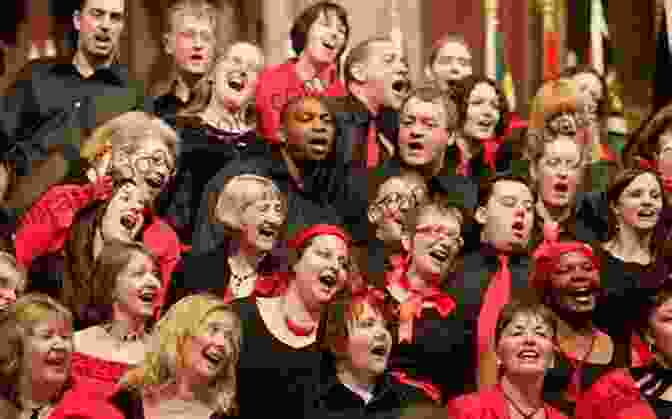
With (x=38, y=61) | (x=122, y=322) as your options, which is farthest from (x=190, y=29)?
(x=122, y=322)

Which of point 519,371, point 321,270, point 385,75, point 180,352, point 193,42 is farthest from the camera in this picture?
point 385,75

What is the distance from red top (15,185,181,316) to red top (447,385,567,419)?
119 cm

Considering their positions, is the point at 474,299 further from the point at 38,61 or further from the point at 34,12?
the point at 34,12

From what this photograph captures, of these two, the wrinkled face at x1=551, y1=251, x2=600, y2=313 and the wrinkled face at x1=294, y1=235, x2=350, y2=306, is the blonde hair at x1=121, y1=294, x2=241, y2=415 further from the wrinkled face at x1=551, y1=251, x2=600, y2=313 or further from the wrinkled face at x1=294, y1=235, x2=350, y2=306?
the wrinkled face at x1=551, y1=251, x2=600, y2=313

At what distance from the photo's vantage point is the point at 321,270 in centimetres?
732

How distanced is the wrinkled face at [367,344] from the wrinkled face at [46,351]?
3.10 feet

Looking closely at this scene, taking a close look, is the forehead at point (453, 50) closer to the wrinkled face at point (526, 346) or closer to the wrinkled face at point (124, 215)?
the wrinkled face at point (124, 215)

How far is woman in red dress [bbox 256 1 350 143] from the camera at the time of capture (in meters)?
8.79

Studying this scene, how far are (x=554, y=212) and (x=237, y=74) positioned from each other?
137 centimetres

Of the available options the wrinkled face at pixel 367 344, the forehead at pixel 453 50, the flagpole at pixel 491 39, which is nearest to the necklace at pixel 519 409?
the wrinkled face at pixel 367 344

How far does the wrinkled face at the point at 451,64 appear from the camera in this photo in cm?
906

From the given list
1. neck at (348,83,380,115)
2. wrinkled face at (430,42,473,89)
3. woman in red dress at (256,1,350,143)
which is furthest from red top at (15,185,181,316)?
wrinkled face at (430,42,473,89)

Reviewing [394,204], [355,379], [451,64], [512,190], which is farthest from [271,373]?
[451,64]

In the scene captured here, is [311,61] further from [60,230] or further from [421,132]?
[60,230]
